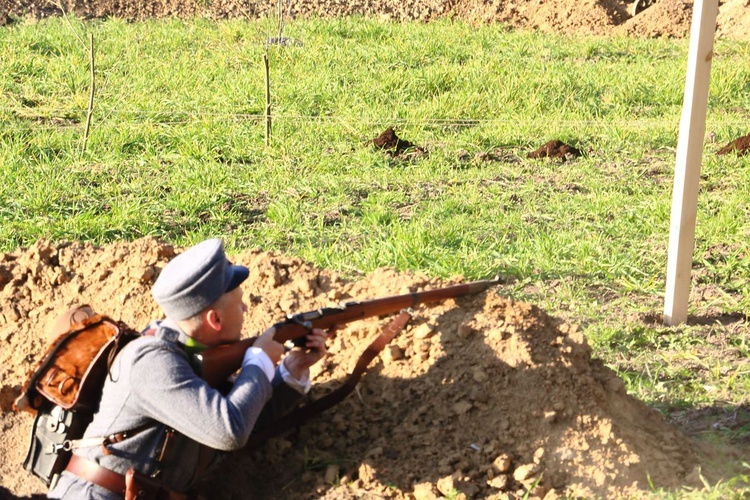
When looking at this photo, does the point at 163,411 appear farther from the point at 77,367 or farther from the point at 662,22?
the point at 662,22

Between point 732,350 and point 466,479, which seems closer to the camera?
point 466,479

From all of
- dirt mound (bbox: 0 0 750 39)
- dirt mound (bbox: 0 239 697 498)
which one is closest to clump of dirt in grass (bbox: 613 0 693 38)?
dirt mound (bbox: 0 0 750 39)

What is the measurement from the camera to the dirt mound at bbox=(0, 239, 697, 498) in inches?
143

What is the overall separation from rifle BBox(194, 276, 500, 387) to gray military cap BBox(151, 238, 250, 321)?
17cm

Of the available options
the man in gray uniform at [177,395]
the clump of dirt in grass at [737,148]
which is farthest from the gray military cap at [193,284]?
the clump of dirt in grass at [737,148]

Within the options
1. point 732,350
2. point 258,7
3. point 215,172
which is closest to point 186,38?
point 258,7

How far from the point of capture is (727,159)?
7.61m

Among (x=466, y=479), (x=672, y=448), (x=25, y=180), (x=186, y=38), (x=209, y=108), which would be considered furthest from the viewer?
(x=186, y=38)

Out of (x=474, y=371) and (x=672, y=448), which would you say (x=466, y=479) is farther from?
(x=672, y=448)

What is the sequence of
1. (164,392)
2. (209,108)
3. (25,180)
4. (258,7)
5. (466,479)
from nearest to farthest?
(164,392)
(466,479)
(25,180)
(209,108)
(258,7)

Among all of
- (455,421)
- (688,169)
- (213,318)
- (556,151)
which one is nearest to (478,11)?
(556,151)

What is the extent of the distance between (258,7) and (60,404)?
427 inches

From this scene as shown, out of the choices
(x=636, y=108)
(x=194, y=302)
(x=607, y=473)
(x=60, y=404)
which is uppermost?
(x=194, y=302)

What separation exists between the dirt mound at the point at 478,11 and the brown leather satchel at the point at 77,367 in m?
10.3
